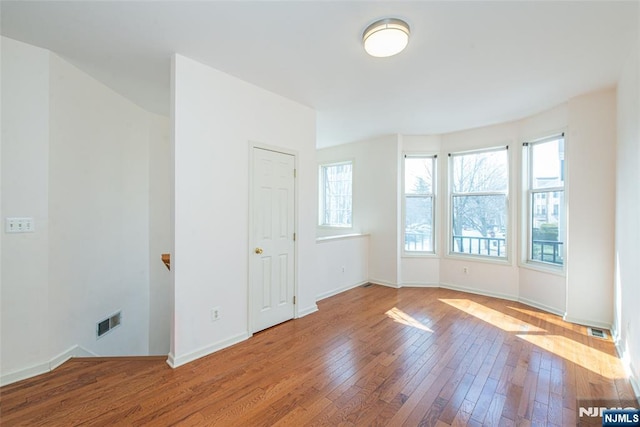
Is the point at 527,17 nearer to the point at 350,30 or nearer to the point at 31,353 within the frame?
the point at 350,30

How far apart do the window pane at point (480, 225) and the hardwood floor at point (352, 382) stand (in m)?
1.44

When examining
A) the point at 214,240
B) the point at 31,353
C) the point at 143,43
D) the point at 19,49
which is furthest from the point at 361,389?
the point at 19,49

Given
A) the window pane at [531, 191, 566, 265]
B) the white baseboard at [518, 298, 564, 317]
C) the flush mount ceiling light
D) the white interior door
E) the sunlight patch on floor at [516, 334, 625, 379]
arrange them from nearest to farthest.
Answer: the flush mount ceiling light < the sunlight patch on floor at [516, 334, 625, 379] < the white interior door < the white baseboard at [518, 298, 564, 317] < the window pane at [531, 191, 566, 265]

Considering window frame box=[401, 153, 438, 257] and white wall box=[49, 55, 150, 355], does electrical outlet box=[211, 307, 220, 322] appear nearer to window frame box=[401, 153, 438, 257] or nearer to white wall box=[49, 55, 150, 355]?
white wall box=[49, 55, 150, 355]

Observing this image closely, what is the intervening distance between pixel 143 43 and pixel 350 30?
5.55 feet

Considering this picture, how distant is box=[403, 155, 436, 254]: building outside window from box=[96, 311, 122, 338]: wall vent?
4.39 metres

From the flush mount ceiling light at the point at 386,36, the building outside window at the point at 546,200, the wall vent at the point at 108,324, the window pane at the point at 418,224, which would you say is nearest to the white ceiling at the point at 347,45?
the flush mount ceiling light at the point at 386,36

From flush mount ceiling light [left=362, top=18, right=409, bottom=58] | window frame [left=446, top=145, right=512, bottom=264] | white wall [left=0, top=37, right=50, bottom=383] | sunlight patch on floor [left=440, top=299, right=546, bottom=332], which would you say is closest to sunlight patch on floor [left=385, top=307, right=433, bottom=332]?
sunlight patch on floor [left=440, top=299, right=546, bottom=332]

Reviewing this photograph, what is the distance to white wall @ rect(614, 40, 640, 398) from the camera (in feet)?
7.11

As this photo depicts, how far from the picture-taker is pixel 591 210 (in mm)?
3170

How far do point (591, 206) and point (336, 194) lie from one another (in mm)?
3956

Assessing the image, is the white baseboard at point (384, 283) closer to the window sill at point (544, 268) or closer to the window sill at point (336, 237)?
the window sill at point (336, 237)

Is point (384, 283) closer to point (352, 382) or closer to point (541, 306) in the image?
point (541, 306)

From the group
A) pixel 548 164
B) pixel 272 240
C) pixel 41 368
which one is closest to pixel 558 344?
pixel 548 164
